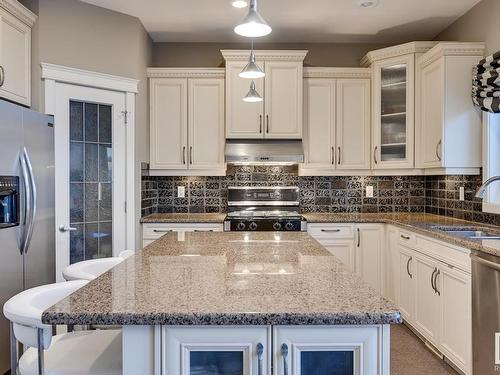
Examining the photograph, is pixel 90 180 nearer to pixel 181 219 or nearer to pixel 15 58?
pixel 181 219

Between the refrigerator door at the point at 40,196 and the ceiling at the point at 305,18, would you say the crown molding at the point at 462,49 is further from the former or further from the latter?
the refrigerator door at the point at 40,196

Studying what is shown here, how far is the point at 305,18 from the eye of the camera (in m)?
3.80

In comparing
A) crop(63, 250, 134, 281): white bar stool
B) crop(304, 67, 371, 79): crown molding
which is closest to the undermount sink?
crop(304, 67, 371, 79): crown molding

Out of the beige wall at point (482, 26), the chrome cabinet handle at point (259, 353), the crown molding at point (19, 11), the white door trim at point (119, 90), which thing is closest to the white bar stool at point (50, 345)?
the chrome cabinet handle at point (259, 353)

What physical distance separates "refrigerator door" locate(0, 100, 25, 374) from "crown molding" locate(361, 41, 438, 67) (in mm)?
3184

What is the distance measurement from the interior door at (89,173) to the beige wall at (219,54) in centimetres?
103

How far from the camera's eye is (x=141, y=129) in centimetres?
394

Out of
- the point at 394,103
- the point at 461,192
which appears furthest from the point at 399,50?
the point at 461,192

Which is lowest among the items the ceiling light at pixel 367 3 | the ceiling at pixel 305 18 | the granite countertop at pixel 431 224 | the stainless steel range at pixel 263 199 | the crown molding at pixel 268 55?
the granite countertop at pixel 431 224

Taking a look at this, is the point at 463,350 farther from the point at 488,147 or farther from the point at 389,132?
the point at 389,132

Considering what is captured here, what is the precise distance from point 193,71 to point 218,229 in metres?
1.66

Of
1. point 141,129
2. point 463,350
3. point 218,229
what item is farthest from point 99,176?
point 463,350

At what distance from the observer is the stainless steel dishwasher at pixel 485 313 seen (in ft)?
7.27

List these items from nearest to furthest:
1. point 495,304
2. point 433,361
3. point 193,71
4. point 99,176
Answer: point 495,304
point 433,361
point 99,176
point 193,71
